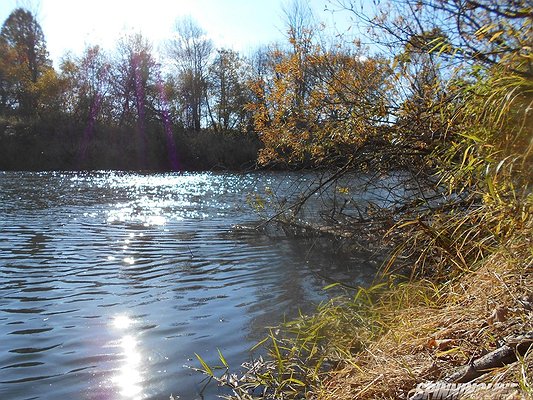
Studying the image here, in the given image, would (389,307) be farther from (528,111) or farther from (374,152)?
(374,152)

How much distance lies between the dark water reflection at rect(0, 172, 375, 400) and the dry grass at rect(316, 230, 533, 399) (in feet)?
3.65

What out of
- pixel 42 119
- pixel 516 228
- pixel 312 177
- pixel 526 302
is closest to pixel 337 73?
pixel 312 177

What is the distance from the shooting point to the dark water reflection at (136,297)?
364 cm

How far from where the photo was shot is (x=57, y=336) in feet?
14.3

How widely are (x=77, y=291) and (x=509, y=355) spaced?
15.6 feet

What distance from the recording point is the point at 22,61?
148ft

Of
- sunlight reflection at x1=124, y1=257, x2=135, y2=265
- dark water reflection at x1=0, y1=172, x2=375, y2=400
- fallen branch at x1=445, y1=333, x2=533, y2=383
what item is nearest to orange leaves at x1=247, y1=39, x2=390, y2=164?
dark water reflection at x1=0, y1=172, x2=375, y2=400

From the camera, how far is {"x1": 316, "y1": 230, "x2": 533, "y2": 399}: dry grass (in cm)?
258

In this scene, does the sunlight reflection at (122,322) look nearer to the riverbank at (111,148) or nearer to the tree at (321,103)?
the tree at (321,103)

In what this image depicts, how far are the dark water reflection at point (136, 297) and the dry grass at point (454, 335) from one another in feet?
3.65

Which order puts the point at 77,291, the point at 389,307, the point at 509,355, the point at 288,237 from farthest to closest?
the point at 288,237 < the point at 77,291 < the point at 389,307 < the point at 509,355

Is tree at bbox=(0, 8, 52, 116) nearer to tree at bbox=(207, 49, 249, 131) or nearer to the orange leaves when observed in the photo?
tree at bbox=(207, 49, 249, 131)

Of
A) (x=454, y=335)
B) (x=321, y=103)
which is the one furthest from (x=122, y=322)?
(x=321, y=103)

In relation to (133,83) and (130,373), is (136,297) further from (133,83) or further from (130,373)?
(133,83)
